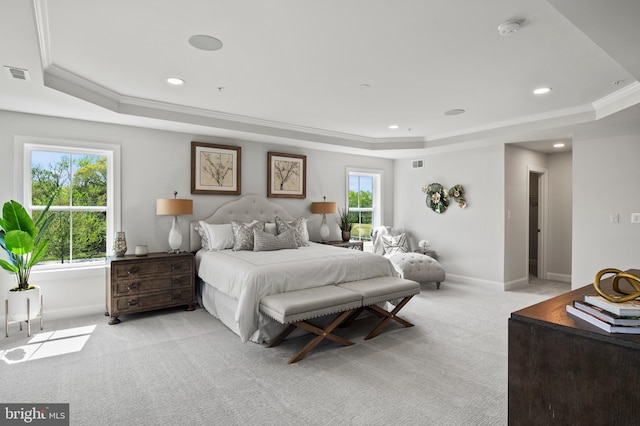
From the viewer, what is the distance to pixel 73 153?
13.5 feet

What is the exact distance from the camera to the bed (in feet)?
10.2

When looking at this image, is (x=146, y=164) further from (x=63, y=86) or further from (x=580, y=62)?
(x=580, y=62)

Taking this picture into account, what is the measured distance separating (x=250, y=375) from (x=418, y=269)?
3345mm

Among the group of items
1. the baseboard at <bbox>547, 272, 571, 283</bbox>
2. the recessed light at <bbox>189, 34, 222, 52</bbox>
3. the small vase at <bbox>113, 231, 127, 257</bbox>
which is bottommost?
the baseboard at <bbox>547, 272, 571, 283</bbox>

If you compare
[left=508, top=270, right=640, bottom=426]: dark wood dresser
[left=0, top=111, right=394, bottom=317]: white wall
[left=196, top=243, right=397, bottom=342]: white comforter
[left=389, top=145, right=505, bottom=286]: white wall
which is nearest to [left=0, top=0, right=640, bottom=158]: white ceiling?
[left=0, top=111, right=394, bottom=317]: white wall

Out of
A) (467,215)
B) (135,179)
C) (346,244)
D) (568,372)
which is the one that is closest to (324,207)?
(346,244)

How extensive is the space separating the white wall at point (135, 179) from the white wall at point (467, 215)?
254 centimetres

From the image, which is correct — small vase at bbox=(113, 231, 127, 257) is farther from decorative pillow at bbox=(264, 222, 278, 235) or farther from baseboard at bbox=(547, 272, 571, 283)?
baseboard at bbox=(547, 272, 571, 283)

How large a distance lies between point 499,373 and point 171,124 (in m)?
4.35

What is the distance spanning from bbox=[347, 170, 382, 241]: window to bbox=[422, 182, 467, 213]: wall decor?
1028 millimetres

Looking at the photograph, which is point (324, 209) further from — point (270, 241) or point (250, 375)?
point (250, 375)

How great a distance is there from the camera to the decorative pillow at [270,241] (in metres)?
4.42

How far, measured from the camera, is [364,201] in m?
7.07

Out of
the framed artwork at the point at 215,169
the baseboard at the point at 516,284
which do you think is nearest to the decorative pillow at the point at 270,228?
the framed artwork at the point at 215,169
